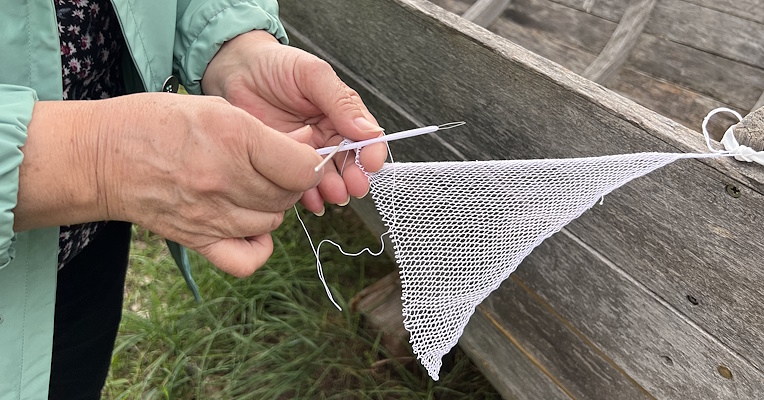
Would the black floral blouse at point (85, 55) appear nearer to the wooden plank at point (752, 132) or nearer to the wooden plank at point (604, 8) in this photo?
the wooden plank at point (752, 132)

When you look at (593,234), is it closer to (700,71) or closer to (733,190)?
(733,190)

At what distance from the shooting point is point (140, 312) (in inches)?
82.4

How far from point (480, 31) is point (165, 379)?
149 cm

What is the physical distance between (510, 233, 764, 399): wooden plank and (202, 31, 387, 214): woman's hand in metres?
0.46

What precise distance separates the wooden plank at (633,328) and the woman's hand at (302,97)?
46cm

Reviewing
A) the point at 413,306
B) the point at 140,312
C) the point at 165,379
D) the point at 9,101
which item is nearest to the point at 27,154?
the point at 9,101

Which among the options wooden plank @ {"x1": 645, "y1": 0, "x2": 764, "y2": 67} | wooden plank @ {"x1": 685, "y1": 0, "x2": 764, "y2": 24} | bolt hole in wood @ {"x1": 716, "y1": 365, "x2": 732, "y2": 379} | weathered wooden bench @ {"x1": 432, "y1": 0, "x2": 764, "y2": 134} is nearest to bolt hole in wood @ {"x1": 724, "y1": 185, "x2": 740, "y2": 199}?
bolt hole in wood @ {"x1": 716, "y1": 365, "x2": 732, "y2": 379}

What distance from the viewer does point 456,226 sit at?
1.02 m

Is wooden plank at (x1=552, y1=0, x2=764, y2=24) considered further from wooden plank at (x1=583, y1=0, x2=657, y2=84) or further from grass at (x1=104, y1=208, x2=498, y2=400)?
grass at (x1=104, y1=208, x2=498, y2=400)

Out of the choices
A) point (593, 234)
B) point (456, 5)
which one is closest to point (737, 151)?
point (593, 234)

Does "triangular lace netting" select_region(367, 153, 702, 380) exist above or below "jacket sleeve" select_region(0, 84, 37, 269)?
below

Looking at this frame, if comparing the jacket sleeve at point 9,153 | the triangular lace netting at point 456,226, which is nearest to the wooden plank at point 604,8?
the triangular lace netting at point 456,226

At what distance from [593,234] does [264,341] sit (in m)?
1.34

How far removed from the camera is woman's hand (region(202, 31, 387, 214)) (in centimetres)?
93
